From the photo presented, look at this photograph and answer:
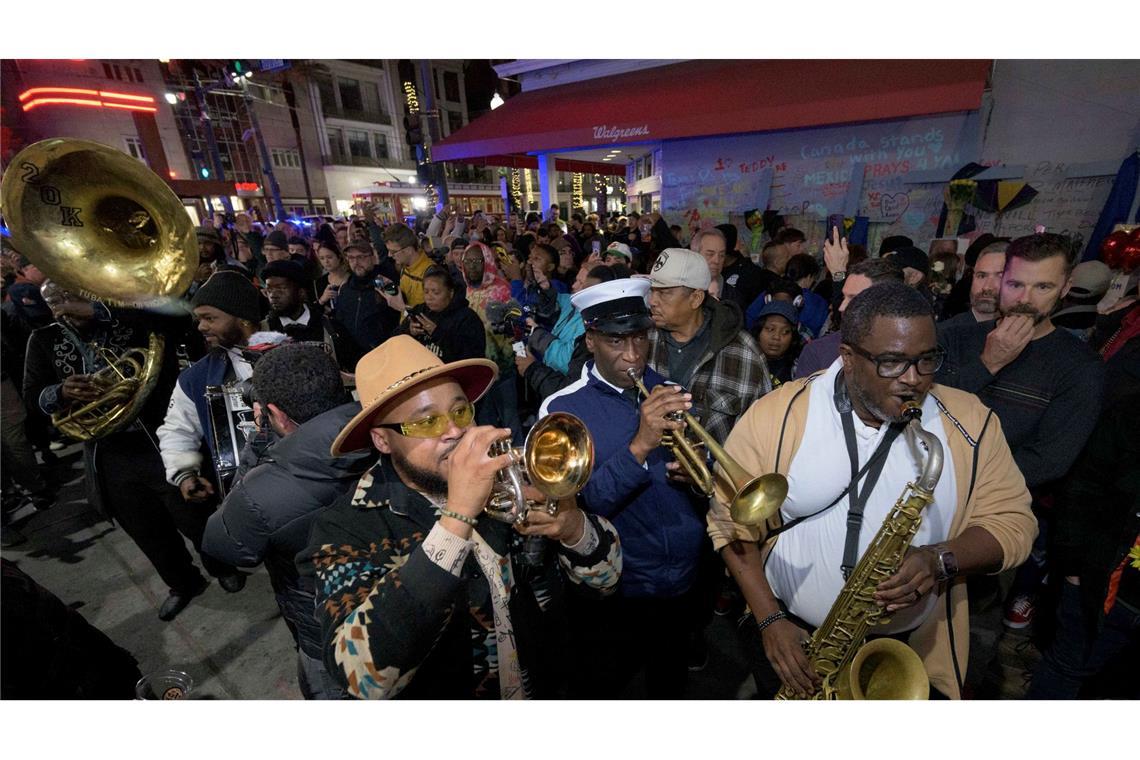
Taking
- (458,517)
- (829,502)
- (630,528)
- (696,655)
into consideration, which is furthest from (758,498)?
(696,655)

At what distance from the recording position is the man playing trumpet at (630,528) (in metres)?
2.49

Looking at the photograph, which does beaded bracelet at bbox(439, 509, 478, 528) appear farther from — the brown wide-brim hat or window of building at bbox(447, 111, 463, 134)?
window of building at bbox(447, 111, 463, 134)

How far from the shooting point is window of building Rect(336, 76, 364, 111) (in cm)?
4065

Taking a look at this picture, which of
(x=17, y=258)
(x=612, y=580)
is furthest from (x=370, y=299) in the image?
(x=17, y=258)

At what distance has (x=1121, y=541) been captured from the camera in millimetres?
2281

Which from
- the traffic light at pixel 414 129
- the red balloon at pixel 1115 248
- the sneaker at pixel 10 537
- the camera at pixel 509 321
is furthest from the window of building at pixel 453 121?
the red balloon at pixel 1115 248

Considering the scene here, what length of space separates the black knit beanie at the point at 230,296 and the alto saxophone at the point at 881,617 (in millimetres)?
3975

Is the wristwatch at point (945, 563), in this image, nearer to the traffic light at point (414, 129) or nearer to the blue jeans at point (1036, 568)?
the blue jeans at point (1036, 568)

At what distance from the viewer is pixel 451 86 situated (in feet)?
158

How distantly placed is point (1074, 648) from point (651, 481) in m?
2.37

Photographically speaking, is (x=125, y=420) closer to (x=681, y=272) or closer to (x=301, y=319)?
(x=301, y=319)

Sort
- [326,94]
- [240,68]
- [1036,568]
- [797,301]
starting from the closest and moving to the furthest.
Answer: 1. [1036,568]
2. [797,301]
3. [240,68]
4. [326,94]

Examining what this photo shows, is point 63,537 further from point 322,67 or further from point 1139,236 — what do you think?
point 322,67

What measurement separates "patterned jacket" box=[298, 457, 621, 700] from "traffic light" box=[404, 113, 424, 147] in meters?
14.6
